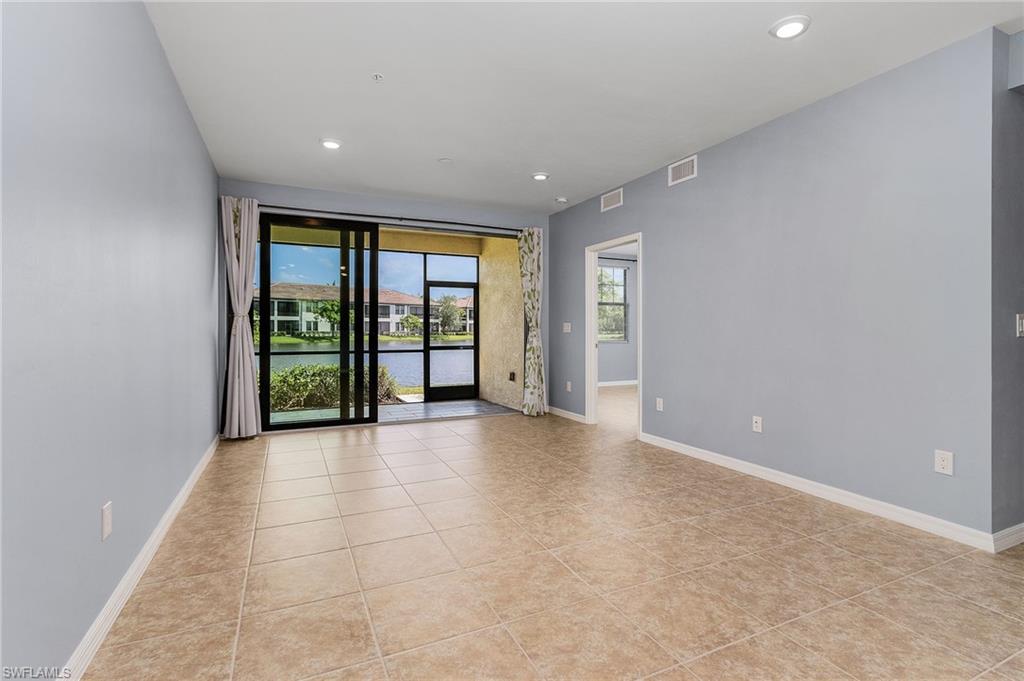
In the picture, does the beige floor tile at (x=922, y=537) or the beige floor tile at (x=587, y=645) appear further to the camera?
the beige floor tile at (x=922, y=537)

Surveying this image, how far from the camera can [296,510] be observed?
3197mm

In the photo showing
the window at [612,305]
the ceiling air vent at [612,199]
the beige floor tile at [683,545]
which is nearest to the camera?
the beige floor tile at [683,545]

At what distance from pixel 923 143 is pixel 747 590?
270 centimetres

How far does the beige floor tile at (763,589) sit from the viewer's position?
2.06m

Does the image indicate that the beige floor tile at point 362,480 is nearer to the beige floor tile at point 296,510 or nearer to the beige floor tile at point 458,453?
the beige floor tile at point 296,510

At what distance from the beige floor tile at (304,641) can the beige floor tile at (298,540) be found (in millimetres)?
560

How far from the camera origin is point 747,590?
2.21m

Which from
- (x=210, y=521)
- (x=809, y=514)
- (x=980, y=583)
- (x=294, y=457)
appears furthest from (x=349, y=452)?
(x=980, y=583)

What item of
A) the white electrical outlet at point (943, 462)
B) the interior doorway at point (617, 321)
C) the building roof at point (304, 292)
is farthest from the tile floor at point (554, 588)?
the interior doorway at point (617, 321)

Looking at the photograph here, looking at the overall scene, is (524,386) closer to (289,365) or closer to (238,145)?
(289,365)

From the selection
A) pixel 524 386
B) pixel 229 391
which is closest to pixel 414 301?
pixel 524 386

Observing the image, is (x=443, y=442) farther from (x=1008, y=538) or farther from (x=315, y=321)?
(x=1008, y=538)

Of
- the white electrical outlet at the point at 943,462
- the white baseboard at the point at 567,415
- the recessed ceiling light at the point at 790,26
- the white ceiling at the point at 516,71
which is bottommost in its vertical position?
the white baseboard at the point at 567,415

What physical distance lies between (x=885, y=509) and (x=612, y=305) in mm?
7168
